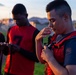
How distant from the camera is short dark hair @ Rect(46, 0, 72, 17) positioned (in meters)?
3.12

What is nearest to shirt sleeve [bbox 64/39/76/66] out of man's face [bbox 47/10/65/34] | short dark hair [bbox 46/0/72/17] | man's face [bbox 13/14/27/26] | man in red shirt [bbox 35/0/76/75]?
man in red shirt [bbox 35/0/76/75]

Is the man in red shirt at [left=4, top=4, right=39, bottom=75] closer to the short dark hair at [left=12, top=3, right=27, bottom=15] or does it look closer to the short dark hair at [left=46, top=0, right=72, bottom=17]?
the short dark hair at [left=12, top=3, right=27, bottom=15]

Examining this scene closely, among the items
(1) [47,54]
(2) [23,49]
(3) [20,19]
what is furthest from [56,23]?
(3) [20,19]

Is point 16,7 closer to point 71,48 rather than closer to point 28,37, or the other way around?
point 28,37

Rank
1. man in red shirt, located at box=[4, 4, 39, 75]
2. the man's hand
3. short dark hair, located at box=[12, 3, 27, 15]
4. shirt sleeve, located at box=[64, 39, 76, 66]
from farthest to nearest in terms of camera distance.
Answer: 1. short dark hair, located at box=[12, 3, 27, 15]
2. man in red shirt, located at box=[4, 4, 39, 75]
3. the man's hand
4. shirt sleeve, located at box=[64, 39, 76, 66]

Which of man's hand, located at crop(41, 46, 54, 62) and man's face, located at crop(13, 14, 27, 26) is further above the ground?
man's face, located at crop(13, 14, 27, 26)

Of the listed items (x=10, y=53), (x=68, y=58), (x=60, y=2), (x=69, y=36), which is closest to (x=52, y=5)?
(x=60, y=2)

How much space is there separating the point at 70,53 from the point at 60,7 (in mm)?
527

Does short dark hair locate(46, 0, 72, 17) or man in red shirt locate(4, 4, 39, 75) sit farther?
man in red shirt locate(4, 4, 39, 75)

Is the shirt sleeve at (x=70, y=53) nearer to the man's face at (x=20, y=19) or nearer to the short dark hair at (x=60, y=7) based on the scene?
the short dark hair at (x=60, y=7)

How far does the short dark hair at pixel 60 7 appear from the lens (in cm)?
312

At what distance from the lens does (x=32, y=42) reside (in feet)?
16.5

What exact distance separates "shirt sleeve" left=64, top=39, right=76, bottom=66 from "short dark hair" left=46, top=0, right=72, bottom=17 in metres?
0.32

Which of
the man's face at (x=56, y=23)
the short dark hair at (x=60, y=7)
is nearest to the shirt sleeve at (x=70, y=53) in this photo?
the man's face at (x=56, y=23)
